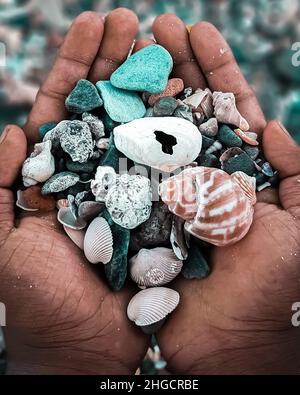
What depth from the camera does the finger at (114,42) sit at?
966 mm

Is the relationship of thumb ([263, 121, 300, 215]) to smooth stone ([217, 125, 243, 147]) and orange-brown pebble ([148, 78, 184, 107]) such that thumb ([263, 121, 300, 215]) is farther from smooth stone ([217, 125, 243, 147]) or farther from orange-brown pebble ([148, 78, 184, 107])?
orange-brown pebble ([148, 78, 184, 107])

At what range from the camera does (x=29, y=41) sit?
1479 mm

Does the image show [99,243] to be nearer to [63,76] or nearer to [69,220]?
[69,220]

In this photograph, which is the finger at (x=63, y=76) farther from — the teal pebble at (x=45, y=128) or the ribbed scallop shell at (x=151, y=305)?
the ribbed scallop shell at (x=151, y=305)

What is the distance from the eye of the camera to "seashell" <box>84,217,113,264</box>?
0.80 meters

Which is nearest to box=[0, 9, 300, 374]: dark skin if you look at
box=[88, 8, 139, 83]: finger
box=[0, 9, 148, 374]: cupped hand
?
box=[0, 9, 148, 374]: cupped hand

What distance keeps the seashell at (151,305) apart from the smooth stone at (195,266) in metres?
0.04

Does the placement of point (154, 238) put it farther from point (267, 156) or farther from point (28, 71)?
point (28, 71)

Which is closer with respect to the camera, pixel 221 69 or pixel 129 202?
pixel 129 202

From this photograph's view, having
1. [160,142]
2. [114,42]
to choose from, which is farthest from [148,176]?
[114,42]

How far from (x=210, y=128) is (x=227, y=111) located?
4 centimetres

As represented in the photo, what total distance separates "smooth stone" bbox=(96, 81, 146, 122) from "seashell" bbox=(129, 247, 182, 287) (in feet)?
0.78

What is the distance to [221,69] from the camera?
980mm
